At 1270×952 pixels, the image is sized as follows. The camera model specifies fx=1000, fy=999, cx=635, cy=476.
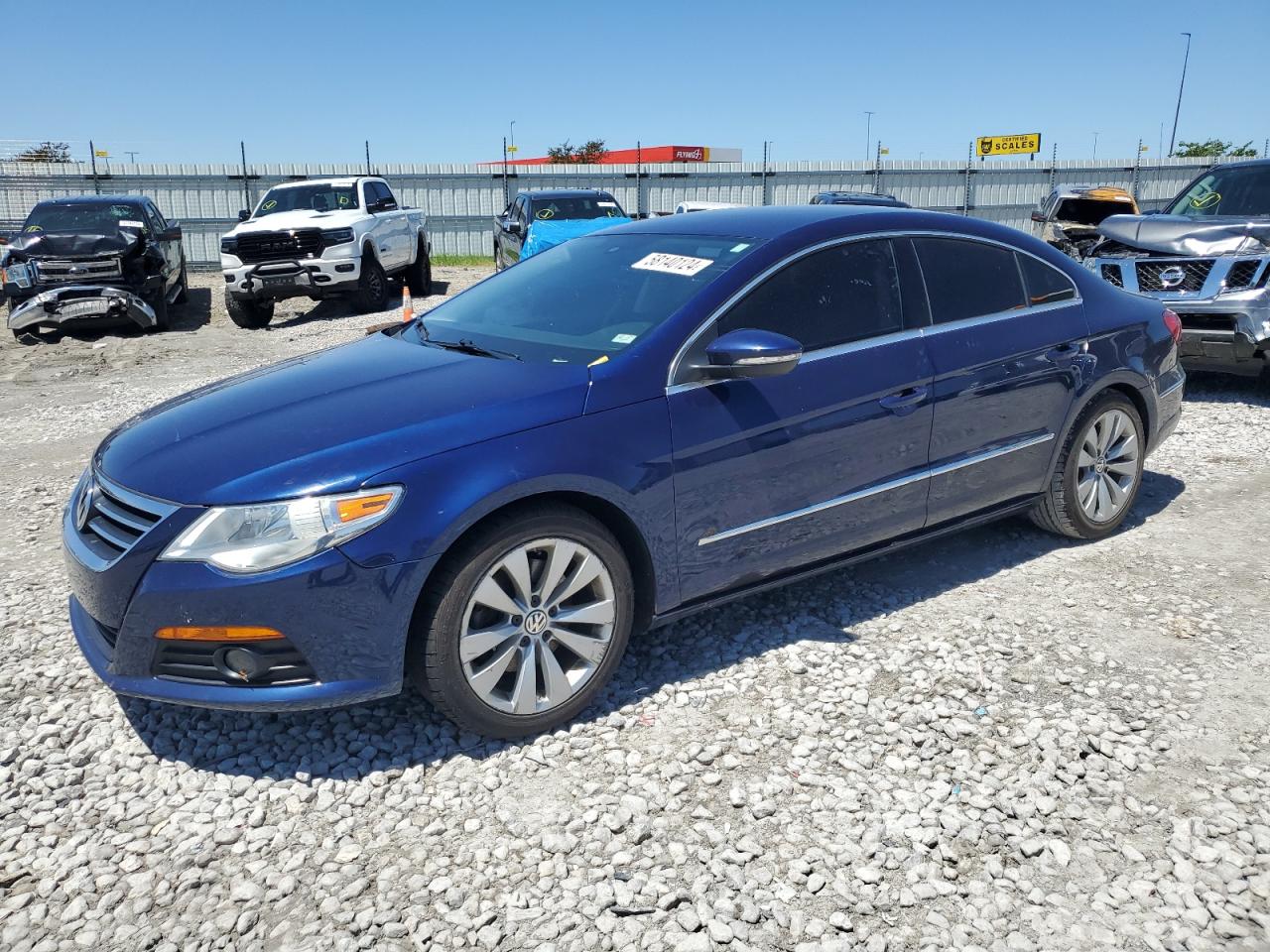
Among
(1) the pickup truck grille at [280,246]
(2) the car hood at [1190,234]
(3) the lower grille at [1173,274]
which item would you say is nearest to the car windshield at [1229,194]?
(2) the car hood at [1190,234]

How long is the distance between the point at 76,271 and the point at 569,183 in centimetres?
1533

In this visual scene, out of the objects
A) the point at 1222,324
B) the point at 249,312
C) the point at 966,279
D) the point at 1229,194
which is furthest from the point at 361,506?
the point at 249,312

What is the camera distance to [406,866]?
8.92 ft

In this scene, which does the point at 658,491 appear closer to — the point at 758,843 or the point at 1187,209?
the point at 758,843

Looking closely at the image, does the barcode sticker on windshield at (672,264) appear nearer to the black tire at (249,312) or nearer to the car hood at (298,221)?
the car hood at (298,221)

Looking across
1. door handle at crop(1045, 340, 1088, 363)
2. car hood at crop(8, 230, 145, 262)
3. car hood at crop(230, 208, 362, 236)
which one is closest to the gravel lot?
door handle at crop(1045, 340, 1088, 363)

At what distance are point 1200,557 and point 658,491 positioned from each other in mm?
3081

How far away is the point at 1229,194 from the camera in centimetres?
869

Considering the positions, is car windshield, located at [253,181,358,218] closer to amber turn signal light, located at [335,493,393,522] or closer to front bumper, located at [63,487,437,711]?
front bumper, located at [63,487,437,711]

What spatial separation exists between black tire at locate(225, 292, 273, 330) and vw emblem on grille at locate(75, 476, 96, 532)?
1120 cm

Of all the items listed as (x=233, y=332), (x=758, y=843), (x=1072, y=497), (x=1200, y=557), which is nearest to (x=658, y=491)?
(x=758, y=843)

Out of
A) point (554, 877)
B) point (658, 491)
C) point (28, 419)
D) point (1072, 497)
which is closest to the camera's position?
point (554, 877)

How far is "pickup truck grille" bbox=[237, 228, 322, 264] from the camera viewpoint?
44.0ft

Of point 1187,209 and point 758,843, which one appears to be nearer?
point 758,843
